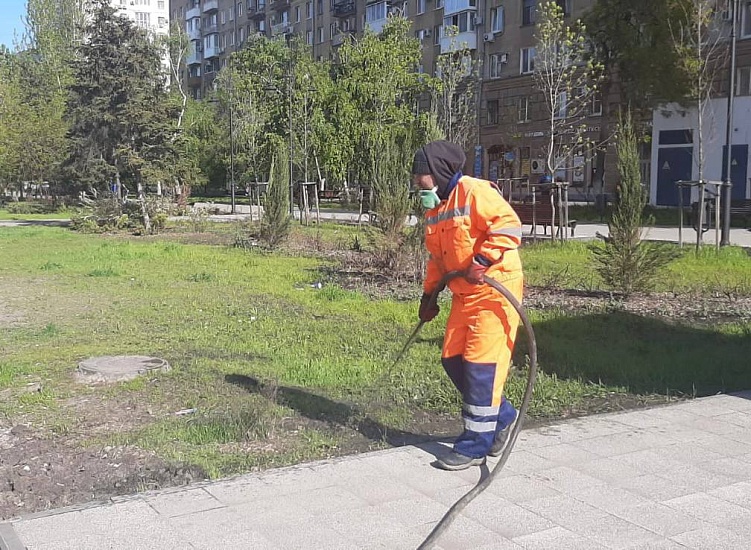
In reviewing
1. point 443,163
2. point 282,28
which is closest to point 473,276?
point 443,163

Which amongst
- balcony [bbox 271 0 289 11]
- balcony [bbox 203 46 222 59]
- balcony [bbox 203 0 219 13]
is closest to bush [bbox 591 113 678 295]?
balcony [bbox 271 0 289 11]

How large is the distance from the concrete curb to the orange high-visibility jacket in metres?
2.57

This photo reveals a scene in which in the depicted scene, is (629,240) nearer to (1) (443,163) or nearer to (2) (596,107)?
(1) (443,163)

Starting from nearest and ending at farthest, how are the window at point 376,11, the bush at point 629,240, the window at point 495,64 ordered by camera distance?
the bush at point 629,240 < the window at point 495,64 < the window at point 376,11

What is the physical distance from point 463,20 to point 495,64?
13.5ft

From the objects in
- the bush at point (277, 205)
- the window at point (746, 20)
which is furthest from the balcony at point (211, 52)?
the bush at point (277, 205)

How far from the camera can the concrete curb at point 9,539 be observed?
358cm

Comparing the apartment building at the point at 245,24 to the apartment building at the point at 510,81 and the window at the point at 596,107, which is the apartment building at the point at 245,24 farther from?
the window at the point at 596,107

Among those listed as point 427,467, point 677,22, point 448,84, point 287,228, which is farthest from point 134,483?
point 677,22

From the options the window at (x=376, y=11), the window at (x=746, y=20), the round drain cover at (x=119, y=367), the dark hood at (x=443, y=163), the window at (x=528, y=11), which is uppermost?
the window at (x=376, y=11)

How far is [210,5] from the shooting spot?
276 ft

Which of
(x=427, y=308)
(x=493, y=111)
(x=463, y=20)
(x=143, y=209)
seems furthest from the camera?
(x=463, y=20)

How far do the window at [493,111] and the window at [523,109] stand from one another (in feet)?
6.81

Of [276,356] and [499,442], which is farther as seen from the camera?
[276,356]
